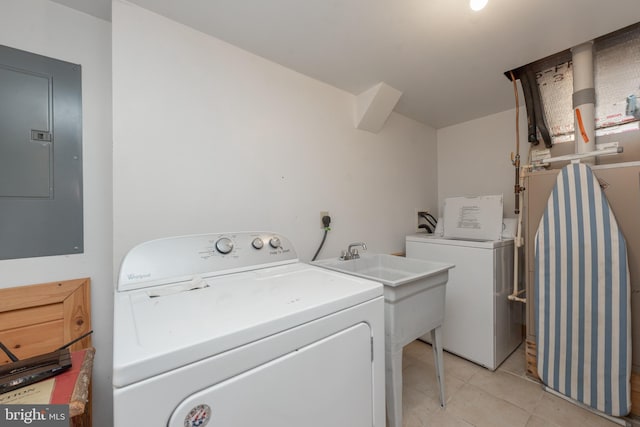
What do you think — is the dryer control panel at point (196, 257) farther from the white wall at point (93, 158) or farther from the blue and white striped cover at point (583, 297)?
the blue and white striped cover at point (583, 297)

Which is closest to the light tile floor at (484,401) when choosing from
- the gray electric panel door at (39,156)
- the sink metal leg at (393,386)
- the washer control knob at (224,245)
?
the sink metal leg at (393,386)

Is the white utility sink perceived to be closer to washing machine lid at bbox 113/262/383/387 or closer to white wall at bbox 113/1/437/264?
washing machine lid at bbox 113/262/383/387

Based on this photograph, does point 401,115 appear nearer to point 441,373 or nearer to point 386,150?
point 386,150

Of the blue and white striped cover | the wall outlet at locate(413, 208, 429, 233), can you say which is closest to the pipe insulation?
the blue and white striped cover

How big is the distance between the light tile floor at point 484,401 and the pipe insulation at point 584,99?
1.56 m

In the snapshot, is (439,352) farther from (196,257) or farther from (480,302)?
(196,257)

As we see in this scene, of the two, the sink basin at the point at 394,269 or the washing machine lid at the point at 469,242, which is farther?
the washing machine lid at the point at 469,242

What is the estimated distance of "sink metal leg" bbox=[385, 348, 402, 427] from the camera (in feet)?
3.96

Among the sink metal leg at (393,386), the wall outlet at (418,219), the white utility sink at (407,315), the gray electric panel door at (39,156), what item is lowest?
the sink metal leg at (393,386)

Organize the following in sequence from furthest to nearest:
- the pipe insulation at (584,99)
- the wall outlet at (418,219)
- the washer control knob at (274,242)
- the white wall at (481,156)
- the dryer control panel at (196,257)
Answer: the wall outlet at (418,219), the white wall at (481,156), the pipe insulation at (584,99), the washer control knob at (274,242), the dryer control panel at (196,257)

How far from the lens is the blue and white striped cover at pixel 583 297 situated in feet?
4.51

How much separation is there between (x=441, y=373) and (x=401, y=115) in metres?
2.21

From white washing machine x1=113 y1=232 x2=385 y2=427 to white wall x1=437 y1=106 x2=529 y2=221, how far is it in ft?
7.37

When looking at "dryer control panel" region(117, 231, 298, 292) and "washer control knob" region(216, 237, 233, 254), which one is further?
"washer control knob" region(216, 237, 233, 254)
